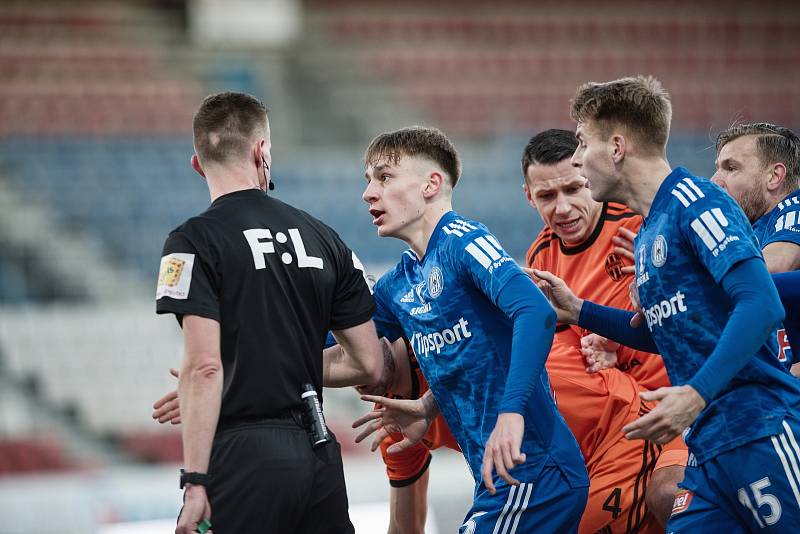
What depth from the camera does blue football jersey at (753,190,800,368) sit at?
13.5ft

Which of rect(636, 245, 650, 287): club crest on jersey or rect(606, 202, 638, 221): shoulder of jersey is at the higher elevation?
rect(606, 202, 638, 221): shoulder of jersey

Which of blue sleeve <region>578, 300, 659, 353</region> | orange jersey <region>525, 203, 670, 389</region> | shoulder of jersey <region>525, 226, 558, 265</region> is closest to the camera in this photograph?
blue sleeve <region>578, 300, 659, 353</region>

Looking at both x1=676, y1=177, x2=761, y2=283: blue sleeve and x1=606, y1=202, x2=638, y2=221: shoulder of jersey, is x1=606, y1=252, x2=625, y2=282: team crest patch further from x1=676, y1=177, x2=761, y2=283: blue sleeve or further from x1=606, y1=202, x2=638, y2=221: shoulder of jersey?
x1=676, y1=177, x2=761, y2=283: blue sleeve

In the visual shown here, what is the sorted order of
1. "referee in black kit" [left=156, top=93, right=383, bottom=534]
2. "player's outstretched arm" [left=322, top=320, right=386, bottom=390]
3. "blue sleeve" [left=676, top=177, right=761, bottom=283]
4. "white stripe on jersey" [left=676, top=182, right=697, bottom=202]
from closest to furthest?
"blue sleeve" [left=676, top=177, right=761, bottom=283]
"white stripe on jersey" [left=676, top=182, right=697, bottom=202]
"referee in black kit" [left=156, top=93, right=383, bottom=534]
"player's outstretched arm" [left=322, top=320, right=386, bottom=390]

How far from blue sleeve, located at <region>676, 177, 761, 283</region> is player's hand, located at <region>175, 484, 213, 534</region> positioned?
1.71m

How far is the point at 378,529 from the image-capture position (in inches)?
309

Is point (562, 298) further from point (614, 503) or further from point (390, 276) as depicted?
point (614, 503)

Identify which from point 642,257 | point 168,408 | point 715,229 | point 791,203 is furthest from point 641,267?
point 168,408

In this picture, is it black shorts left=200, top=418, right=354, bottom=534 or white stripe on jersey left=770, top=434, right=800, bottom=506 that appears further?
black shorts left=200, top=418, right=354, bottom=534

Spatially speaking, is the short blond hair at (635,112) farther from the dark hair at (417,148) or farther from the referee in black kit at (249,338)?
the referee in black kit at (249,338)

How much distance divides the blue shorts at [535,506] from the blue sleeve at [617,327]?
57 cm

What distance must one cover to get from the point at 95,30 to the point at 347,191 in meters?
6.07

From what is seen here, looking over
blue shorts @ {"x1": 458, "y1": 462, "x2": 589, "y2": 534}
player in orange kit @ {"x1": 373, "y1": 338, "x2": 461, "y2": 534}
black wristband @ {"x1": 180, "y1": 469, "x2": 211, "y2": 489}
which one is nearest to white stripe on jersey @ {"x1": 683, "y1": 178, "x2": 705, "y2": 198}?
blue shorts @ {"x1": 458, "y1": 462, "x2": 589, "y2": 534}

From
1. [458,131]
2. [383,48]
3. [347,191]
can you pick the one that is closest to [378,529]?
[347,191]
